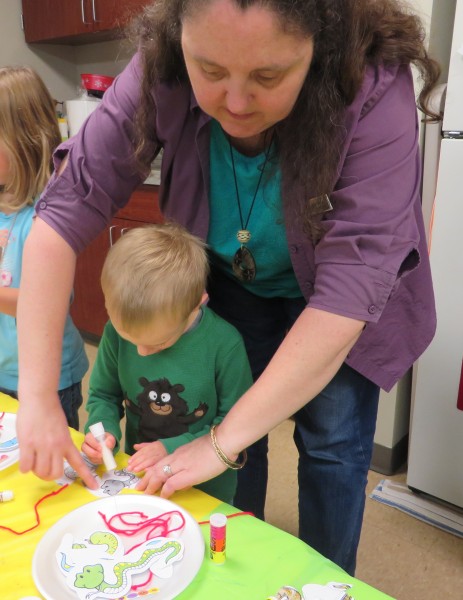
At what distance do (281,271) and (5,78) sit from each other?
0.88m

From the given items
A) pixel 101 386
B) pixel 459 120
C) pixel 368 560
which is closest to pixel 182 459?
pixel 101 386

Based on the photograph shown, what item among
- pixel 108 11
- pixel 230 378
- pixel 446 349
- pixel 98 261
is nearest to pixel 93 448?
pixel 230 378

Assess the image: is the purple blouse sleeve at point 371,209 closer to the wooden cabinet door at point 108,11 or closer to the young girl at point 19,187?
the young girl at point 19,187

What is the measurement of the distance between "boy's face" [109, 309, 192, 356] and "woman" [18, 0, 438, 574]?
12cm

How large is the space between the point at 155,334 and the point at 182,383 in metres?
0.13

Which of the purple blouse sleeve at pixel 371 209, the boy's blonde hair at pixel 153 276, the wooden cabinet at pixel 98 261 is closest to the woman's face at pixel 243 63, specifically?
the purple blouse sleeve at pixel 371 209

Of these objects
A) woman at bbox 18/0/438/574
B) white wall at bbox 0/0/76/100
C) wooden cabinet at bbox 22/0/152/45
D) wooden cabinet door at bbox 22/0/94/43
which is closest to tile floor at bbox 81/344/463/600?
woman at bbox 18/0/438/574

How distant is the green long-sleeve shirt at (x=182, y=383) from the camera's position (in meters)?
0.99

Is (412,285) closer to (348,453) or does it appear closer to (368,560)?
(348,453)

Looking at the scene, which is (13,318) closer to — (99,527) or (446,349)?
(99,527)

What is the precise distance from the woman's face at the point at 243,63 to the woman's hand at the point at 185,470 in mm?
437

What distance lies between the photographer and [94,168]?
0.89m

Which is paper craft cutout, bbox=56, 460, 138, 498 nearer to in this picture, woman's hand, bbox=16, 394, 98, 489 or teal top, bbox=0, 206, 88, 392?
woman's hand, bbox=16, 394, 98, 489

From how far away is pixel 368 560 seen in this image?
154cm
